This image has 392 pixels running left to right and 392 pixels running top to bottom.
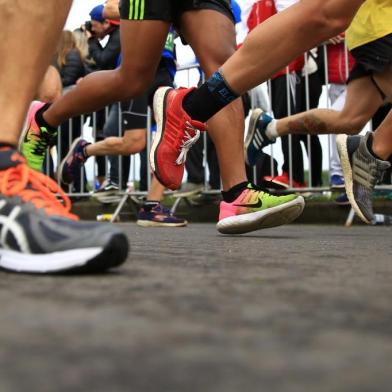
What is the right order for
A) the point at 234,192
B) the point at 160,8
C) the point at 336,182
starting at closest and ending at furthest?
the point at 160,8
the point at 234,192
the point at 336,182

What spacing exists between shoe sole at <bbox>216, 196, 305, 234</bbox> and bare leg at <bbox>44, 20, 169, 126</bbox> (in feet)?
1.98

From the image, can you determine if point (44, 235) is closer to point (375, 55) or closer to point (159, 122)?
point (159, 122)

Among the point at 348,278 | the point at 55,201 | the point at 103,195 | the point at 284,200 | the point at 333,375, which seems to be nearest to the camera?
the point at 333,375

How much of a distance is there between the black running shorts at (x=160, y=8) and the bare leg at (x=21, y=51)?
953 millimetres

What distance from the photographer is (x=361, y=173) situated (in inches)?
100

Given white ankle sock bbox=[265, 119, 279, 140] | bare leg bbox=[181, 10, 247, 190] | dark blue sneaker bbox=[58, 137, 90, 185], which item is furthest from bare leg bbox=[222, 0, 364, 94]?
dark blue sneaker bbox=[58, 137, 90, 185]

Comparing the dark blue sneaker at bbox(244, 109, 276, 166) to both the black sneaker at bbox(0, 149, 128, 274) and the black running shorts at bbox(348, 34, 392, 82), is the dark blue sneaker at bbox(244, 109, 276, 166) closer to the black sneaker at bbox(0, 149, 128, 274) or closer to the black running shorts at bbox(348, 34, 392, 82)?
the black running shorts at bbox(348, 34, 392, 82)

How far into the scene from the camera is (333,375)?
0.42 m

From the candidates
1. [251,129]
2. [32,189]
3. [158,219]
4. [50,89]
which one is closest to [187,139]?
[32,189]

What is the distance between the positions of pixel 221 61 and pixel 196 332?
73.2 inches

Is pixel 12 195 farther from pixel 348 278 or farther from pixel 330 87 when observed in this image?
pixel 330 87

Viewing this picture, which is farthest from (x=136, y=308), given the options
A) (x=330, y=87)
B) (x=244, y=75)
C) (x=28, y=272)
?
(x=330, y=87)

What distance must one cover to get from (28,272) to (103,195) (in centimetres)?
429

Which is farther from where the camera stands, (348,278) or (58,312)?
(348,278)
